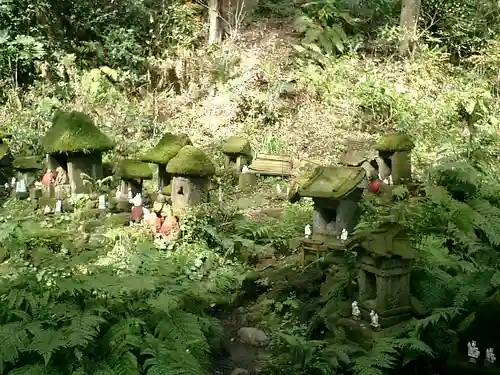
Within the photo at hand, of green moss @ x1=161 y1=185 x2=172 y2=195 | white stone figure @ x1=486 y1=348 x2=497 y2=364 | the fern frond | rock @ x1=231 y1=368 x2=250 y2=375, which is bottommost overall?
rock @ x1=231 y1=368 x2=250 y2=375

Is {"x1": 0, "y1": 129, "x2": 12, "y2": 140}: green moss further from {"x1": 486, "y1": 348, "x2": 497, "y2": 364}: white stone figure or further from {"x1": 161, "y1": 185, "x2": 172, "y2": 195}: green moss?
{"x1": 486, "y1": 348, "x2": 497, "y2": 364}: white stone figure

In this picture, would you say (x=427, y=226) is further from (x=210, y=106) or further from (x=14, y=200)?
(x=210, y=106)

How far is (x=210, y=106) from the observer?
14.7 m

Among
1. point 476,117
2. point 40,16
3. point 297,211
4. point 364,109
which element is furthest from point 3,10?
point 476,117

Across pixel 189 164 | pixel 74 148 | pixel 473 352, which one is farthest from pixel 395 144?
pixel 74 148

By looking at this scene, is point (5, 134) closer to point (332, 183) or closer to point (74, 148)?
point (74, 148)

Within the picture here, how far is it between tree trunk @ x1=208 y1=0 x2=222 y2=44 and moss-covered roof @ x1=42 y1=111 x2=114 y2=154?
330 inches

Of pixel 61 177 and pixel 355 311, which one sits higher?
pixel 61 177

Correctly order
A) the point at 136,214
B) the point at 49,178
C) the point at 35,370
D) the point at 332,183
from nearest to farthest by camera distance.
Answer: the point at 35,370, the point at 332,183, the point at 136,214, the point at 49,178

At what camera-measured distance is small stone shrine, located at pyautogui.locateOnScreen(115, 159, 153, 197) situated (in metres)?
8.48

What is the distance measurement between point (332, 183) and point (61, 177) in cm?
467

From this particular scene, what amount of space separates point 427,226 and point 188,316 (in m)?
3.44

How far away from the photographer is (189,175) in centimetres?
782

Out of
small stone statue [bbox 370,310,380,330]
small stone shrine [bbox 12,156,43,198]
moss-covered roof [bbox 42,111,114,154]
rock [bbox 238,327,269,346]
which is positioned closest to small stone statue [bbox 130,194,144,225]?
moss-covered roof [bbox 42,111,114,154]
